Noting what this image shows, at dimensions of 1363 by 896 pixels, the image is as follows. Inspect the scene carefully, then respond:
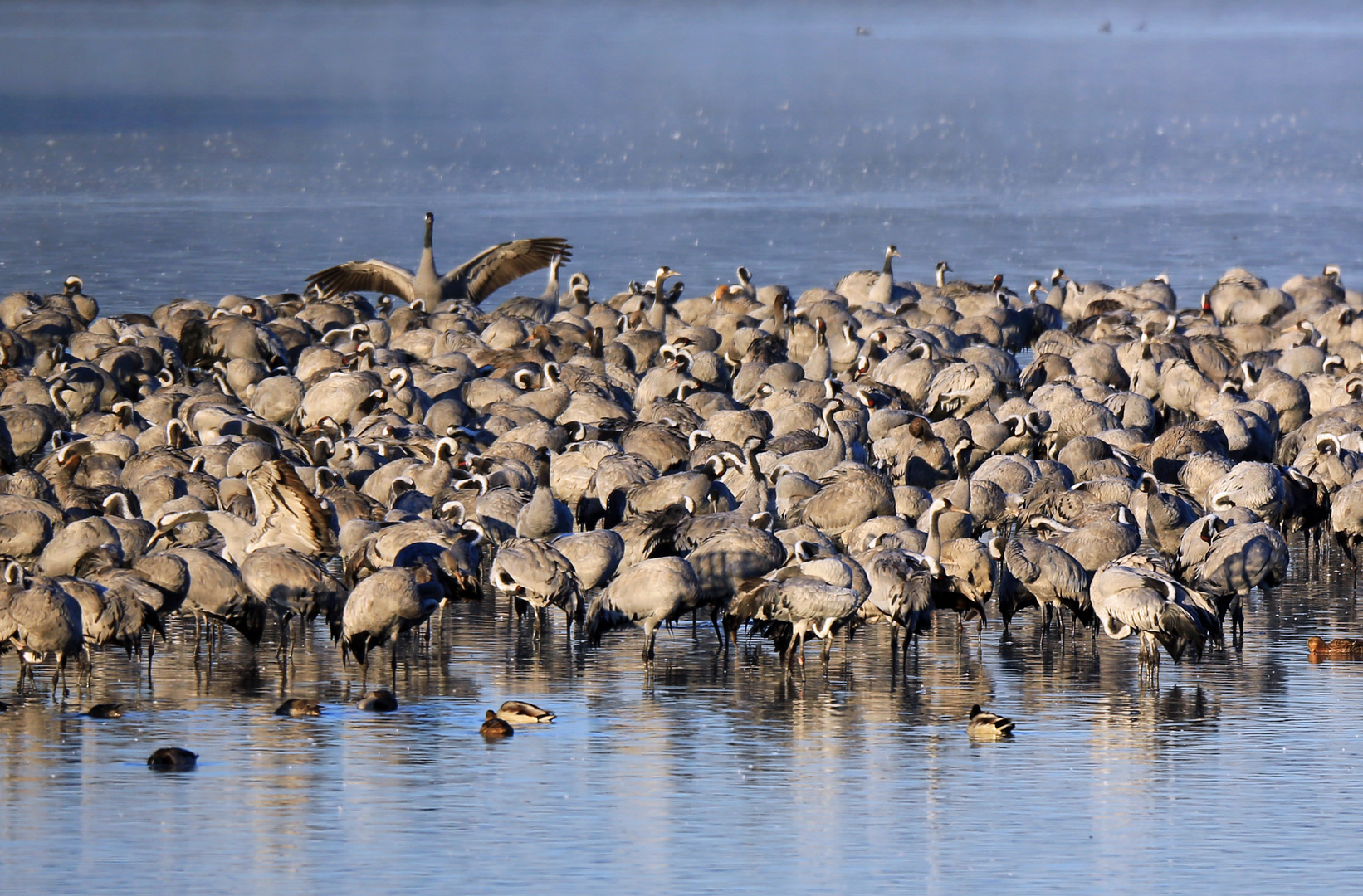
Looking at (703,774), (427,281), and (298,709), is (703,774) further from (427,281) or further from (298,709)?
(427,281)

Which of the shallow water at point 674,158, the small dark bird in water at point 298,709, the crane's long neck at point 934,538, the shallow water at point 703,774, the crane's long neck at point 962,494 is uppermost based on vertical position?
the shallow water at point 674,158

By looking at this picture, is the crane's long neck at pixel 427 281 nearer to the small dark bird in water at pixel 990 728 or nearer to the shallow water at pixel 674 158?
the shallow water at pixel 674 158

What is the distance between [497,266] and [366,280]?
180 cm

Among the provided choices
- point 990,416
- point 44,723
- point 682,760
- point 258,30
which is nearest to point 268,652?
point 44,723

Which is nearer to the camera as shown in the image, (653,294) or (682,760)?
(682,760)

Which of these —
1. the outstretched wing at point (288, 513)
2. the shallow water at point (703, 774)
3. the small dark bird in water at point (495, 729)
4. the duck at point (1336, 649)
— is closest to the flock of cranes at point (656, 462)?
the outstretched wing at point (288, 513)

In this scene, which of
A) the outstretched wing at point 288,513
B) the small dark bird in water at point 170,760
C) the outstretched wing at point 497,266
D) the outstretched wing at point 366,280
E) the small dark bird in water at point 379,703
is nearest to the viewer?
the small dark bird in water at point 170,760

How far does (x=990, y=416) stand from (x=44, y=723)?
10.8 metres

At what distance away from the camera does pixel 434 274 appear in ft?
97.6

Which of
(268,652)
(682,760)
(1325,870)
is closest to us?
(1325,870)

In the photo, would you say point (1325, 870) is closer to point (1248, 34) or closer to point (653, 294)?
point (653, 294)

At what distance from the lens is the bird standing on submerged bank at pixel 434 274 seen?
29484mm

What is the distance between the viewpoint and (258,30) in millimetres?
147875

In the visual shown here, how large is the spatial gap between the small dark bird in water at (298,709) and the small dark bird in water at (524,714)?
1024mm
